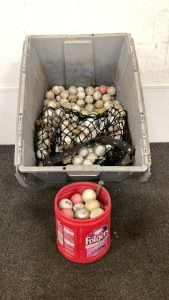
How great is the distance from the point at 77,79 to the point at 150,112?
35cm

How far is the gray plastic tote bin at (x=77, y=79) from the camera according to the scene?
1.08m

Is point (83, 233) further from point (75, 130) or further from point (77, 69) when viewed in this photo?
point (77, 69)

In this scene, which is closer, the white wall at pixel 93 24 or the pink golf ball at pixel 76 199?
the pink golf ball at pixel 76 199

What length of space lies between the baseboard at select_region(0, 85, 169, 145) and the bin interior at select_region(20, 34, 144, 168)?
15 cm

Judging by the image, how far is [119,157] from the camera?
124 cm

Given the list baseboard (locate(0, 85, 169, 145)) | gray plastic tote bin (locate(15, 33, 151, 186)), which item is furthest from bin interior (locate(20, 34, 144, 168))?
baseboard (locate(0, 85, 169, 145))

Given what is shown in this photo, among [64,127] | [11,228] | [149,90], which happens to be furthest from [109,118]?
[11,228]

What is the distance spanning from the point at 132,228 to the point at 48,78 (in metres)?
0.70

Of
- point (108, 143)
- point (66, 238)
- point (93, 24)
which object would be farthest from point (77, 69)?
point (66, 238)

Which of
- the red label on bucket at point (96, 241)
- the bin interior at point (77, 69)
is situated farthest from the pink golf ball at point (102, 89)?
the red label on bucket at point (96, 241)

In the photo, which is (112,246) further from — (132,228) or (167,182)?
(167,182)

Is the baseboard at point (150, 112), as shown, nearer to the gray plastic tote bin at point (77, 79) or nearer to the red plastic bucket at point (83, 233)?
the gray plastic tote bin at point (77, 79)

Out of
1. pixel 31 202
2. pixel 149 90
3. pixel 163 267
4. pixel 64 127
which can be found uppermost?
pixel 149 90

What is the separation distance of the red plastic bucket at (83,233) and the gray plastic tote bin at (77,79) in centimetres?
6
